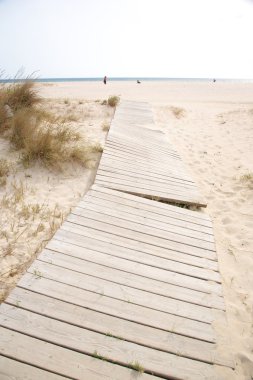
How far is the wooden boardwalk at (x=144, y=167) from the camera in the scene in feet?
12.7

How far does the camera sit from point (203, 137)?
7.47 m

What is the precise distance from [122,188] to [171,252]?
136 centimetres

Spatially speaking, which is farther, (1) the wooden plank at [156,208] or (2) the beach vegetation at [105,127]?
(2) the beach vegetation at [105,127]

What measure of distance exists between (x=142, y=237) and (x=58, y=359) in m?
1.44

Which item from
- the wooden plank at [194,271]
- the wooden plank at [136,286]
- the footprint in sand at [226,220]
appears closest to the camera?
the wooden plank at [136,286]

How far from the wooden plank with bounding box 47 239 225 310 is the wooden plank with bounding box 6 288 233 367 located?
0.37 meters

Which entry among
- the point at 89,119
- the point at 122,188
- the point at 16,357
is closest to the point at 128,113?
the point at 89,119

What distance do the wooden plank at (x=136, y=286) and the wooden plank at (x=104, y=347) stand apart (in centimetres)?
35

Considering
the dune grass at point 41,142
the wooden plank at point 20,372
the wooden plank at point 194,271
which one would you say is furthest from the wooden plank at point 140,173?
the wooden plank at point 20,372

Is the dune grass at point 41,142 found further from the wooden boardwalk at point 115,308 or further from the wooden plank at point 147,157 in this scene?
the wooden boardwalk at point 115,308

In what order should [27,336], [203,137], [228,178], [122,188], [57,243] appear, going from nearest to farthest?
[27,336] → [57,243] → [122,188] → [228,178] → [203,137]

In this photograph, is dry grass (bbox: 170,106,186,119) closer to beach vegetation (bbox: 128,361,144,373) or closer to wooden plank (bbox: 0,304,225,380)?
wooden plank (bbox: 0,304,225,380)

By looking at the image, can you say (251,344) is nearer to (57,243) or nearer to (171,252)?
(171,252)

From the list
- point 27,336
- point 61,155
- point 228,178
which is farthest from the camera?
point 228,178
